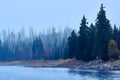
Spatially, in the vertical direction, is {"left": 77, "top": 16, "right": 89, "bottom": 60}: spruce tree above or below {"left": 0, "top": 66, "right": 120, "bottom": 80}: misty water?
above

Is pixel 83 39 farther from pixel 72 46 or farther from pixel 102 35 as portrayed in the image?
pixel 102 35

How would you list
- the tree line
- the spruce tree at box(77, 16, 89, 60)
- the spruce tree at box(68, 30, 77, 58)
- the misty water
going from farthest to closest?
the spruce tree at box(68, 30, 77, 58)
the spruce tree at box(77, 16, 89, 60)
the tree line
the misty water

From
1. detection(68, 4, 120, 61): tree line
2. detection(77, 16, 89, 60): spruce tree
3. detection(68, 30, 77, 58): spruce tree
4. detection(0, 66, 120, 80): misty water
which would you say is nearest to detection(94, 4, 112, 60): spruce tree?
detection(68, 4, 120, 61): tree line

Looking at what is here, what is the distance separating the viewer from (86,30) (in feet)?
356

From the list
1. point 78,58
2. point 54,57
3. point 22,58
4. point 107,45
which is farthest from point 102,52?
point 22,58

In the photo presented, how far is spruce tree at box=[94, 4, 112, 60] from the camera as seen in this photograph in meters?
92.4

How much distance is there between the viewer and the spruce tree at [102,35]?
92.4m

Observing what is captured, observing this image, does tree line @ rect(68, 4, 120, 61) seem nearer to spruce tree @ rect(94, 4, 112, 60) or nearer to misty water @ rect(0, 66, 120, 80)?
spruce tree @ rect(94, 4, 112, 60)

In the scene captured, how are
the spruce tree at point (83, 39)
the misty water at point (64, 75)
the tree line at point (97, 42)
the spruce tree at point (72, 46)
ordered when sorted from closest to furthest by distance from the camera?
the misty water at point (64, 75) → the tree line at point (97, 42) → the spruce tree at point (83, 39) → the spruce tree at point (72, 46)

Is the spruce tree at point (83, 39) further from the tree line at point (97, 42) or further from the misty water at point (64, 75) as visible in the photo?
the misty water at point (64, 75)

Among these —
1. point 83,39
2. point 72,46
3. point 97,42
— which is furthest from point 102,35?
point 72,46

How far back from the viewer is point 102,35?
307 ft

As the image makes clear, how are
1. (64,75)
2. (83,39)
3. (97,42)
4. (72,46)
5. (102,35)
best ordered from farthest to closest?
(72,46)
(83,39)
(97,42)
(102,35)
(64,75)

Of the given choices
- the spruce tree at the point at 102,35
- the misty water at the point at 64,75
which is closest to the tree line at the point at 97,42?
the spruce tree at the point at 102,35
